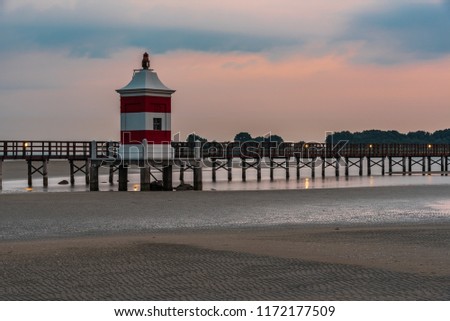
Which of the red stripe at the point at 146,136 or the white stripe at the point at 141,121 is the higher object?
the white stripe at the point at 141,121

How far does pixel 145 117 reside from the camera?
3225 cm

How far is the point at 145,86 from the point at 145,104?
0.81m

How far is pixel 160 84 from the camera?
33062mm

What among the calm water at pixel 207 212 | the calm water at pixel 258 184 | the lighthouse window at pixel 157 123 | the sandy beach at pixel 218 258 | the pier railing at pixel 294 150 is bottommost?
the calm water at pixel 258 184

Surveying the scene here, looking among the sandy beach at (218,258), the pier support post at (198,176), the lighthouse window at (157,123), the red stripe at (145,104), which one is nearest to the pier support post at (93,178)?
the red stripe at (145,104)

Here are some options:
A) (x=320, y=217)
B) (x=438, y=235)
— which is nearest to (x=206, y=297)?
(x=438, y=235)

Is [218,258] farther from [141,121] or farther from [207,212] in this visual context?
[141,121]

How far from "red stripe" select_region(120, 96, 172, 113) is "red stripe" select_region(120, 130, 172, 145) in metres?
0.94

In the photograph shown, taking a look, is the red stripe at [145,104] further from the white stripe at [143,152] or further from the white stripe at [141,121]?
the white stripe at [143,152]

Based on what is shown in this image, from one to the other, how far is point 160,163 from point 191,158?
353 centimetres

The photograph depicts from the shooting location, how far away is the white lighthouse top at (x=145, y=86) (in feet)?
106

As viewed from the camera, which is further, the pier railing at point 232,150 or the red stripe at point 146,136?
the pier railing at point 232,150

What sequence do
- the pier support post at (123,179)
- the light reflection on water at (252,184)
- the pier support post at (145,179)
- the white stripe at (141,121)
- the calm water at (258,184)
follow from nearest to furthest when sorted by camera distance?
the white stripe at (141,121) → the pier support post at (145,179) → the pier support post at (123,179) → the light reflection on water at (252,184) → the calm water at (258,184)

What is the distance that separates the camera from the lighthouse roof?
106ft
